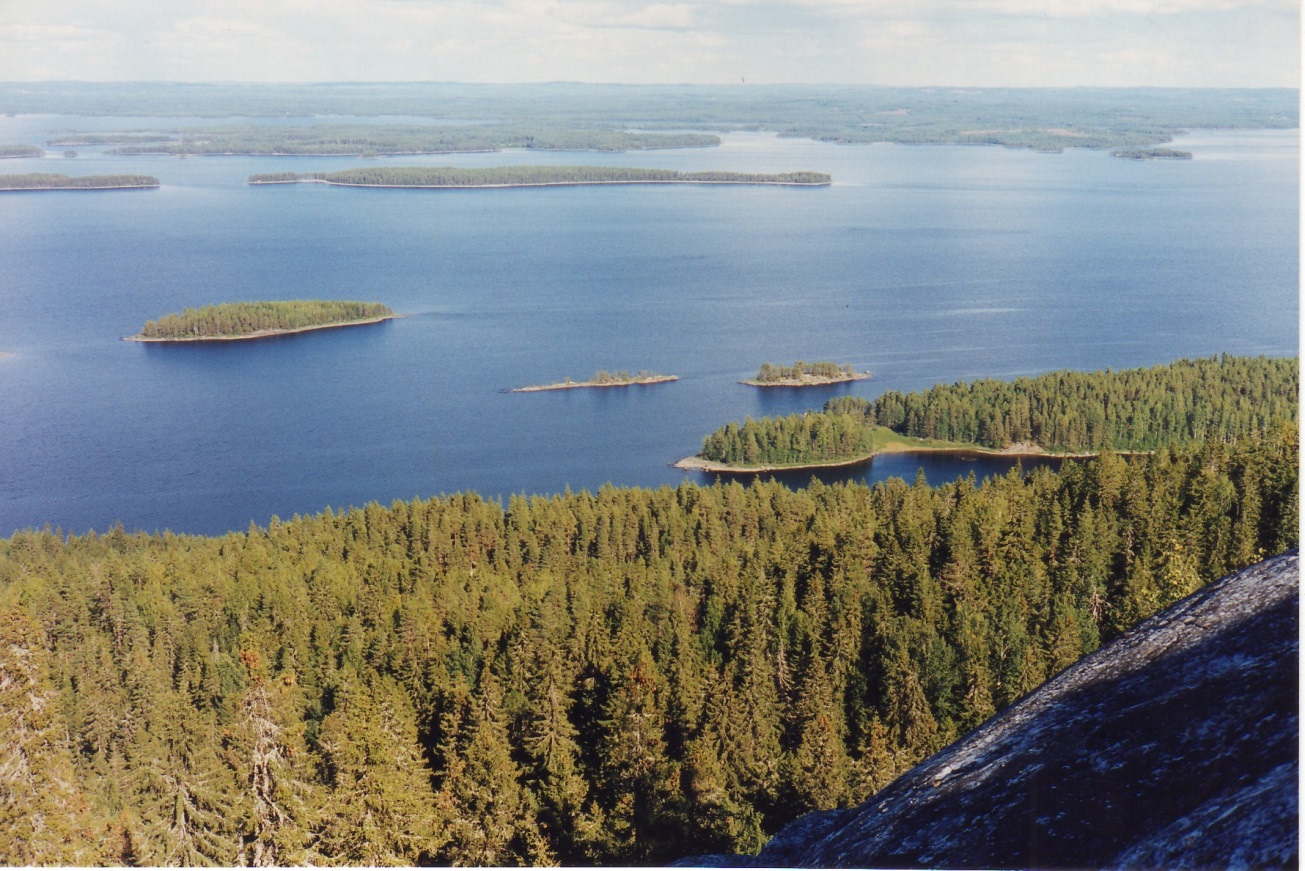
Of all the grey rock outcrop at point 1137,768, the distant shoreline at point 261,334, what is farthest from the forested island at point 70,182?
the grey rock outcrop at point 1137,768

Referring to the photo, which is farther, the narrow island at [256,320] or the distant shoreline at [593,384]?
the narrow island at [256,320]

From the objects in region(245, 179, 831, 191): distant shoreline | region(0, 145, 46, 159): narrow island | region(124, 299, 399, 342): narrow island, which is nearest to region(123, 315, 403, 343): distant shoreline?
region(124, 299, 399, 342): narrow island

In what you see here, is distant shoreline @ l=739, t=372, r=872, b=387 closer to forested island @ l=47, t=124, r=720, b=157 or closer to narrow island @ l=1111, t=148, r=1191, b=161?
narrow island @ l=1111, t=148, r=1191, b=161

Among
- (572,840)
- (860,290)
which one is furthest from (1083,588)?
(860,290)

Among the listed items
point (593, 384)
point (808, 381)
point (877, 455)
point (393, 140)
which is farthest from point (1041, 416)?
point (393, 140)

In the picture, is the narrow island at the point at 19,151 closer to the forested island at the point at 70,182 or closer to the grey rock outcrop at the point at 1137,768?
the forested island at the point at 70,182
